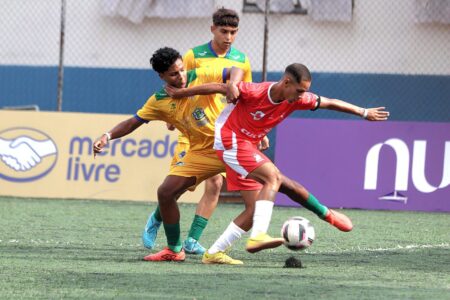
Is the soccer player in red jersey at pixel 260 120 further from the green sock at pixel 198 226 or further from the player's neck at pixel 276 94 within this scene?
the green sock at pixel 198 226

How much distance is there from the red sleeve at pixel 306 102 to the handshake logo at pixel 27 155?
7042 mm

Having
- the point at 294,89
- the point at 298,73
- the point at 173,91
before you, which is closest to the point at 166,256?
the point at 173,91

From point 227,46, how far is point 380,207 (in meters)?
5.39

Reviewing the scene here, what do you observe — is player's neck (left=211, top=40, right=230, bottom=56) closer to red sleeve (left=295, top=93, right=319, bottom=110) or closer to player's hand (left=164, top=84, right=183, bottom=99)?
player's hand (left=164, top=84, right=183, bottom=99)

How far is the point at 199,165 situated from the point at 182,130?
405mm

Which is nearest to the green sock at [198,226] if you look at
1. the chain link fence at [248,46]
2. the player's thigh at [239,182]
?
the player's thigh at [239,182]

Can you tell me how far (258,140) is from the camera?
9.08 m

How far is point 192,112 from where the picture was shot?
31.3 feet

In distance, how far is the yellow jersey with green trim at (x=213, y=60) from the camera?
10.2 metres

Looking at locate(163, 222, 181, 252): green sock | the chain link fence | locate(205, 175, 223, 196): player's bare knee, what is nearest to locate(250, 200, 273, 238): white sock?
locate(163, 222, 181, 252): green sock

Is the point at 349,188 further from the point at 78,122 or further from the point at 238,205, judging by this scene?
the point at 78,122

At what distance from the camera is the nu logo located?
1488cm

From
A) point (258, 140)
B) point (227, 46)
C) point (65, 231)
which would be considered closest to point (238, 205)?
point (65, 231)

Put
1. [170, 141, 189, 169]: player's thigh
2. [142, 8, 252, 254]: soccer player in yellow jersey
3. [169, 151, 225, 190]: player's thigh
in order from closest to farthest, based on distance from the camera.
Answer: [169, 151, 225, 190]: player's thigh → [170, 141, 189, 169]: player's thigh → [142, 8, 252, 254]: soccer player in yellow jersey
